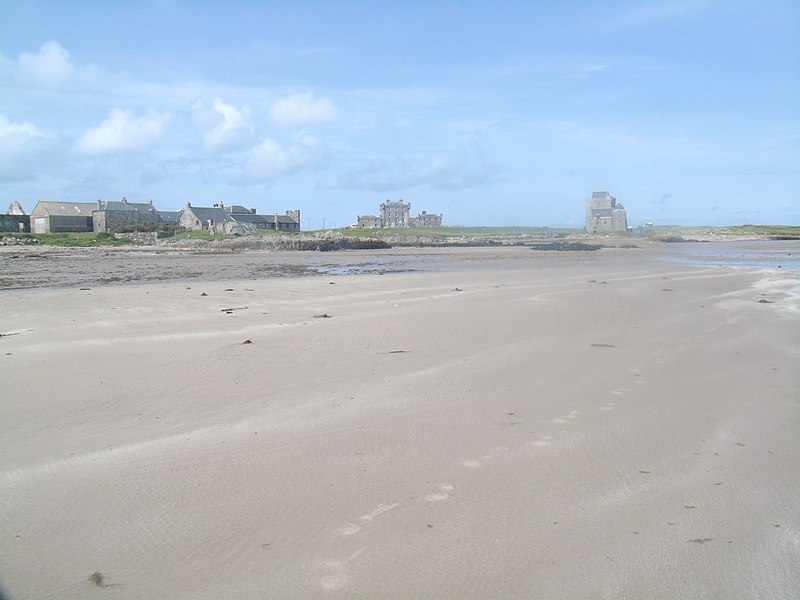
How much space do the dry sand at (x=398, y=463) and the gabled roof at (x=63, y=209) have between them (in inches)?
2379

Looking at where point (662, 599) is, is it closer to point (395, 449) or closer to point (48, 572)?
point (395, 449)

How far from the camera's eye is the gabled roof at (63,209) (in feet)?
200

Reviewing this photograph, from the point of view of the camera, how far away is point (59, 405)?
526 cm

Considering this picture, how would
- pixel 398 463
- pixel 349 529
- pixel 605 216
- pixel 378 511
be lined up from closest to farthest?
pixel 349 529 < pixel 378 511 < pixel 398 463 < pixel 605 216

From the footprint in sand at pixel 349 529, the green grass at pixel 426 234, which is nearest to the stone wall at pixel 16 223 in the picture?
the green grass at pixel 426 234

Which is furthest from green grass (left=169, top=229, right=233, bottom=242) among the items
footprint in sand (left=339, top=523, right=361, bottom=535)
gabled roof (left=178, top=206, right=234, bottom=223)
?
footprint in sand (left=339, top=523, right=361, bottom=535)

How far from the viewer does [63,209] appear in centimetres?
6259

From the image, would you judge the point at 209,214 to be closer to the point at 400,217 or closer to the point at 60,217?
the point at 60,217

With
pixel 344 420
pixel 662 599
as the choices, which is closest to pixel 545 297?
pixel 344 420

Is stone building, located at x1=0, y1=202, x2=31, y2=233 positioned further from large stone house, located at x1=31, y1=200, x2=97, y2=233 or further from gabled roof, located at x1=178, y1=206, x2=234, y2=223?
gabled roof, located at x1=178, y1=206, x2=234, y2=223

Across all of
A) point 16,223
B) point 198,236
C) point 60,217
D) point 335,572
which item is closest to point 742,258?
point 335,572

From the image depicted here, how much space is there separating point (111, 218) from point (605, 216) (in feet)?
243

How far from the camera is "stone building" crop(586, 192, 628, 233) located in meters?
100

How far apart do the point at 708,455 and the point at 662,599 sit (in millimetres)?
1825
